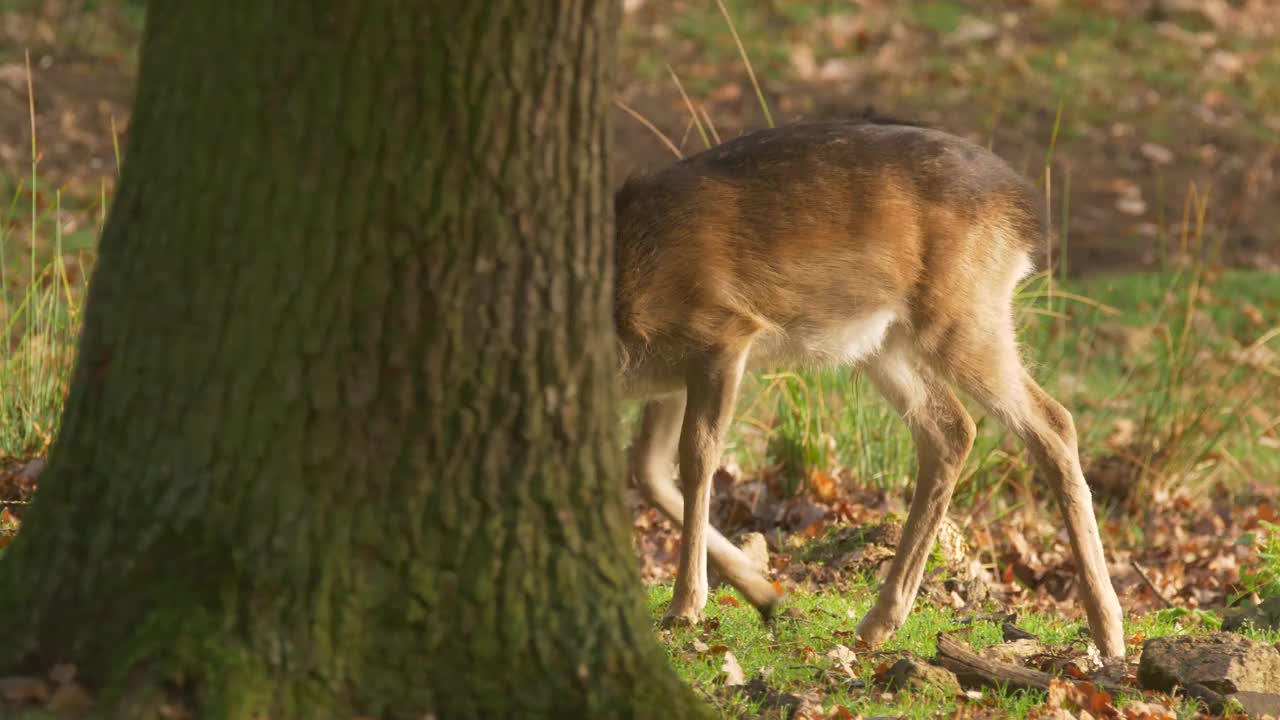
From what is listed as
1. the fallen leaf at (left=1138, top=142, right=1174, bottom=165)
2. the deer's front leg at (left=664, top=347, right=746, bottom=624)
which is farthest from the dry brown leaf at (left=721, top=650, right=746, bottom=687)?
the fallen leaf at (left=1138, top=142, right=1174, bottom=165)

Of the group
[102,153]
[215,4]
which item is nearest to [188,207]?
[215,4]

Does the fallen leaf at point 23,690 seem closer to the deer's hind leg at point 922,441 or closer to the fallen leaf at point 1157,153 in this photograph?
the deer's hind leg at point 922,441

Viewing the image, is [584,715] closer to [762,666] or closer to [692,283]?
[762,666]

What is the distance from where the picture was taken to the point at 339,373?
310 cm

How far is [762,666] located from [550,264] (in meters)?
1.72

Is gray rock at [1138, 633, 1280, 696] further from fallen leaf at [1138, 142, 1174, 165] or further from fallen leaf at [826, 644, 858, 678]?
fallen leaf at [1138, 142, 1174, 165]

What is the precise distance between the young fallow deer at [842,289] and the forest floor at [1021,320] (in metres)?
0.47

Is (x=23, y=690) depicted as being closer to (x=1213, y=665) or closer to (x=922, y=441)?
(x=1213, y=665)

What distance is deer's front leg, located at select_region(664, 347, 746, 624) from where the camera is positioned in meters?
5.08

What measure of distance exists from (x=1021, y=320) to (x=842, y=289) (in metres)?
2.34

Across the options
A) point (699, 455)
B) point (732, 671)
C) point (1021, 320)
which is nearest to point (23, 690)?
point (732, 671)

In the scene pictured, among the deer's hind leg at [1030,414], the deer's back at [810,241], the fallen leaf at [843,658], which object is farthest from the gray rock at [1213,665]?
the deer's back at [810,241]

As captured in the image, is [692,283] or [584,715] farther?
[692,283]

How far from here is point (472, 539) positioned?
319 cm
